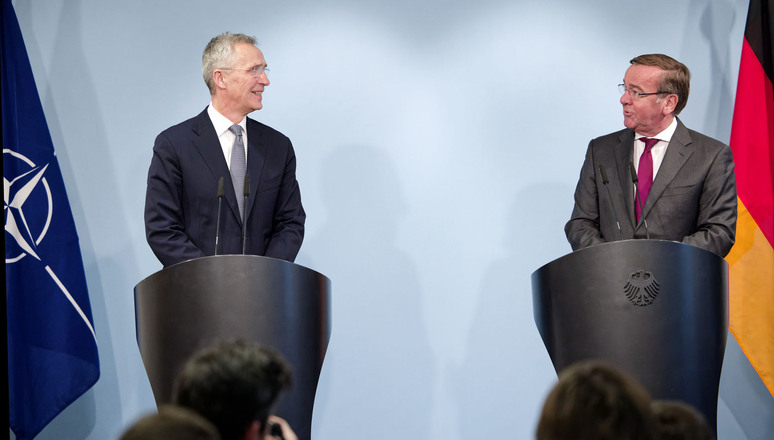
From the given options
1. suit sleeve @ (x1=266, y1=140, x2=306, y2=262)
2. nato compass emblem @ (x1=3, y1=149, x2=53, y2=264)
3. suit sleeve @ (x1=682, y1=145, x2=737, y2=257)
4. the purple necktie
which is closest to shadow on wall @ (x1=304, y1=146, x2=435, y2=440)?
suit sleeve @ (x1=266, y1=140, x2=306, y2=262)

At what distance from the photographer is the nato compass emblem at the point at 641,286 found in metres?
2.96

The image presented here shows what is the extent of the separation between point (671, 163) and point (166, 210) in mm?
2042

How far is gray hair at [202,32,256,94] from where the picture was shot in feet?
→ 12.8

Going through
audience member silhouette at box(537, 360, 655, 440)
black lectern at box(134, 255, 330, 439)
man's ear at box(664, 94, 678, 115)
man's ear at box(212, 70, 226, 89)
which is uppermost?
man's ear at box(212, 70, 226, 89)

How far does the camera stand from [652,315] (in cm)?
296

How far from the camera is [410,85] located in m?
4.95

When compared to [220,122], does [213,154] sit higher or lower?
lower

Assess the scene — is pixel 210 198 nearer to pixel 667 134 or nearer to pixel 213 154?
pixel 213 154

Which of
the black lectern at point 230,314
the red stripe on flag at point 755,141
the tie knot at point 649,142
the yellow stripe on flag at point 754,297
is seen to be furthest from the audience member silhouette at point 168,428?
the red stripe on flag at point 755,141

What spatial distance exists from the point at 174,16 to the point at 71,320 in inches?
66.8

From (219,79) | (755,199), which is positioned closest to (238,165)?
(219,79)

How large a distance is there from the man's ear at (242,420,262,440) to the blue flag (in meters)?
2.89

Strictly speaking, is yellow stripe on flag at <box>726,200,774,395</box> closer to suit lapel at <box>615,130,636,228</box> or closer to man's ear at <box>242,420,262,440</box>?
suit lapel at <box>615,130,636,228</box>

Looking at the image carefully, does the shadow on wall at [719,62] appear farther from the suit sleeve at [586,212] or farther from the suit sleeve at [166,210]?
the suit sleeve at [166,210]
